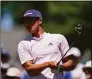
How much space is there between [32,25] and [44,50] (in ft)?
0.55

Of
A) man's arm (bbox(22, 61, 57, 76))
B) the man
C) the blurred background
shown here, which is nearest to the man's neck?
the man

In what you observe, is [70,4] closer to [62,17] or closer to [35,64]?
[62,17]

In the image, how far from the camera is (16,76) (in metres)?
4.56

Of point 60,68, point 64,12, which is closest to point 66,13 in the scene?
point 64,12

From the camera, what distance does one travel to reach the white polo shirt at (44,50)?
9.45 ft

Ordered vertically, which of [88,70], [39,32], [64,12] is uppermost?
[39,32]

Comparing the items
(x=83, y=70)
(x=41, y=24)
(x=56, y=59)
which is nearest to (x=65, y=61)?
(x=56, y=59)

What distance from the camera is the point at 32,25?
2.89 metres

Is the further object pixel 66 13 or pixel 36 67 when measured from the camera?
pixel 66 13

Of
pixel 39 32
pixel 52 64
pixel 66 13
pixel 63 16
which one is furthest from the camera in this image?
pixel 66 13

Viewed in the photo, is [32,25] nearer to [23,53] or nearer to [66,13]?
[23,53]

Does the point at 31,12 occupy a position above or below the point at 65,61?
above

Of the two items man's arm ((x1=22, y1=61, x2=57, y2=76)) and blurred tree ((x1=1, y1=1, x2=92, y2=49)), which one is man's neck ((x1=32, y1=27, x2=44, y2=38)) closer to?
man's arm ((x1=22, y1=61, x2=57, y2=76))

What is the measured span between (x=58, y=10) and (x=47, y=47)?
21.2 feet
